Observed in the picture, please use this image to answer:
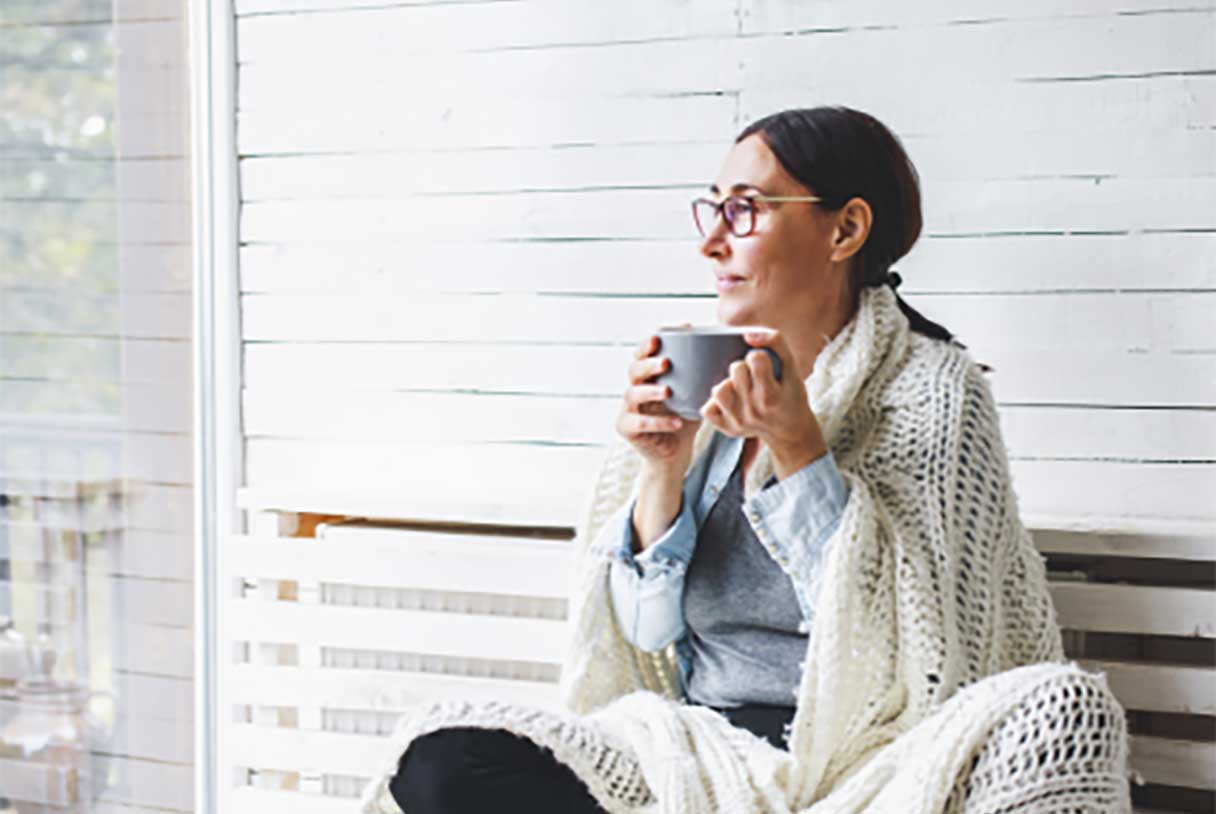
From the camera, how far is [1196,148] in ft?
6.20

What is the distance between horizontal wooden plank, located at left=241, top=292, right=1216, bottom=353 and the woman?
0.25 m

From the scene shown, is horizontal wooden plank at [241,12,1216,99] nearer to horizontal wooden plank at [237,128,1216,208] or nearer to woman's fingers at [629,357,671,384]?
horizontal wooden plank at [237,128,1216,208]

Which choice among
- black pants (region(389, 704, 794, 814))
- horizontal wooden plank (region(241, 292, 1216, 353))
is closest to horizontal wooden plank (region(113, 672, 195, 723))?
horizontal wooden plank (region(241, 292, 1216, 353))

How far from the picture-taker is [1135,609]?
5.92ft

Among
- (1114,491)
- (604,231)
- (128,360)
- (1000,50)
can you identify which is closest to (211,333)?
(128,360)

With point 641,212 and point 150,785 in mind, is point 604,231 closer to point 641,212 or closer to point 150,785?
point 641,212

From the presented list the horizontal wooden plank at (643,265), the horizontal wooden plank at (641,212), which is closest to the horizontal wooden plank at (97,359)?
the horizontal wooden plank at (643,265)

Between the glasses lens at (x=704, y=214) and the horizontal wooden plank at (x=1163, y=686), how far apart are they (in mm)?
677

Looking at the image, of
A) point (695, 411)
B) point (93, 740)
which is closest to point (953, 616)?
point (695, 411)

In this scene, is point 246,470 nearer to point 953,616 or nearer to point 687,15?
point 687,15

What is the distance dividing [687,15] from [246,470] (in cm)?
96

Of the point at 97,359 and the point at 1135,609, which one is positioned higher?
the point at 97,359

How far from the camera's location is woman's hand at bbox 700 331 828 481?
149 centimetres

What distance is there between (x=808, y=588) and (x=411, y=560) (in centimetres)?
67
